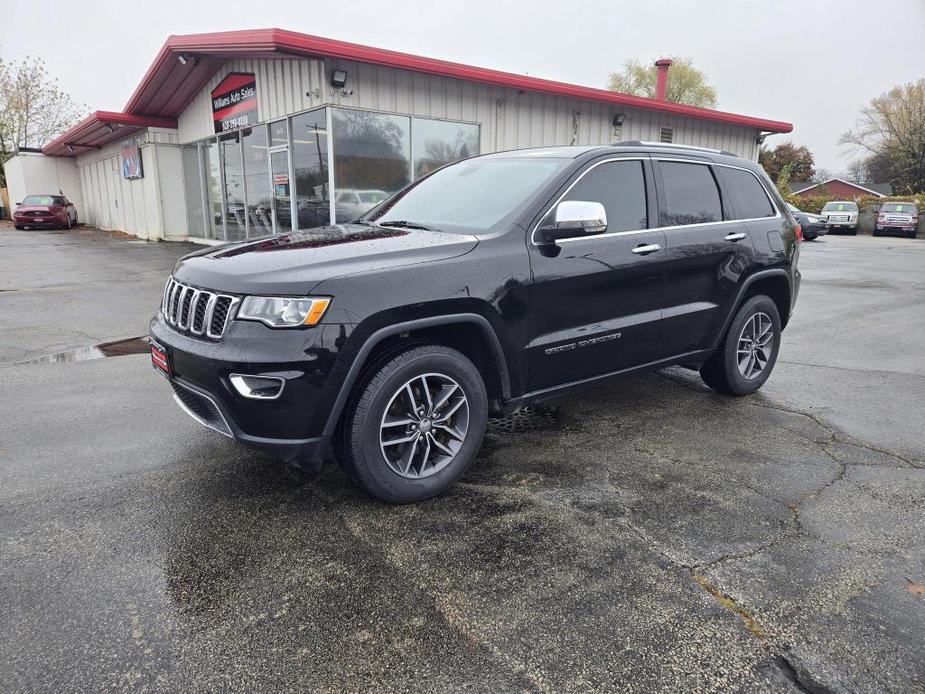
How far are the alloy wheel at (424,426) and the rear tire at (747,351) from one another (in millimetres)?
2494

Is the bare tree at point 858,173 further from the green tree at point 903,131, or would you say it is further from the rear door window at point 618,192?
the rear door window at point 618,192

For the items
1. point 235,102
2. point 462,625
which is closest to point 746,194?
point 462,625

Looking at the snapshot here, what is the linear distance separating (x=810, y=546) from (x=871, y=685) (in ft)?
2.90

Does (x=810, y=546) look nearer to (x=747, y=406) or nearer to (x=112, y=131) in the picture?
(x=747, y=406)

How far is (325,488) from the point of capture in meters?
3.35

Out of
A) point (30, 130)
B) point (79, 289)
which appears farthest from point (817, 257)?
point (30, 130)

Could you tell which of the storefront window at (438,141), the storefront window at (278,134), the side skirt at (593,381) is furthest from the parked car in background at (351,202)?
the side skirt at (593,381)

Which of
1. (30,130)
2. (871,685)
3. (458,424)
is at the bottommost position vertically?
(871,685)

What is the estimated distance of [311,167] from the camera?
12.4 meters

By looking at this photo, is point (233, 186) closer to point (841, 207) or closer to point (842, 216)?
point (842, 216)

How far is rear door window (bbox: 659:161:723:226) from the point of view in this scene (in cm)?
421

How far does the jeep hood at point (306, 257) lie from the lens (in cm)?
281

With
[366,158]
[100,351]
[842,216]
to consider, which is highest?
[366,158]

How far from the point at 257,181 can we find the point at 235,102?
6.57 feet
